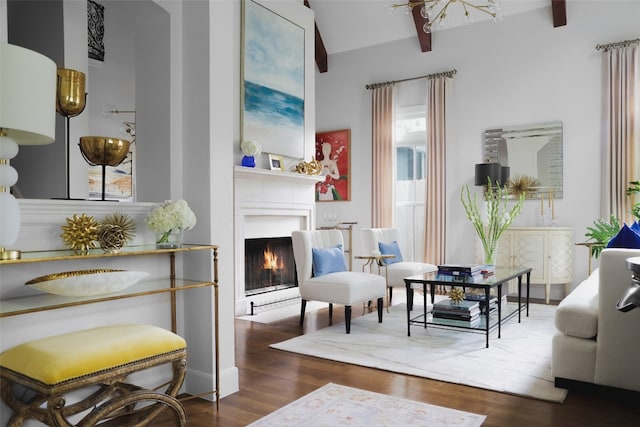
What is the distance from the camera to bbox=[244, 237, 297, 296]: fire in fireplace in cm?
553

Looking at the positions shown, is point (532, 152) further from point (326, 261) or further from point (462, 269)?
point (326, 261)

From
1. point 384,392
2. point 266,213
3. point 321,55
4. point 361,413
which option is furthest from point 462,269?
point 321,55

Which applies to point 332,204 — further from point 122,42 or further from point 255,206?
point 122,42

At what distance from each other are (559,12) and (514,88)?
37.9 inches

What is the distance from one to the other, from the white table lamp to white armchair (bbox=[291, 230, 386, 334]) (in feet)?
8.76

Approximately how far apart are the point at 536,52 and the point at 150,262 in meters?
5.40

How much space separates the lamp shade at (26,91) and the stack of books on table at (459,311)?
3103mm

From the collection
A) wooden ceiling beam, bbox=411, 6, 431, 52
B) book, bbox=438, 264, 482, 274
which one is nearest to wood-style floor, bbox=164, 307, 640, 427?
book, bbox=438, 264, 482, 274

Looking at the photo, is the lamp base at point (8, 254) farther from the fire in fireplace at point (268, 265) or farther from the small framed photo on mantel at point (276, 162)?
the small framed photo on mantel at point (276, 162)

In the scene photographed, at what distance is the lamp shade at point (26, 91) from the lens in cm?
170

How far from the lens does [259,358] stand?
352 cm

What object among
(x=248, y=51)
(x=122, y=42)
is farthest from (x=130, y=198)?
(x=248, y=51)

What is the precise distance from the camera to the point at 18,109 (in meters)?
1.73

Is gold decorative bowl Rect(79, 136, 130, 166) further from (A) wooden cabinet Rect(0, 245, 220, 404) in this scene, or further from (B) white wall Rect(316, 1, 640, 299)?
(B) white wall Rect(316, 1, 640, 299)
